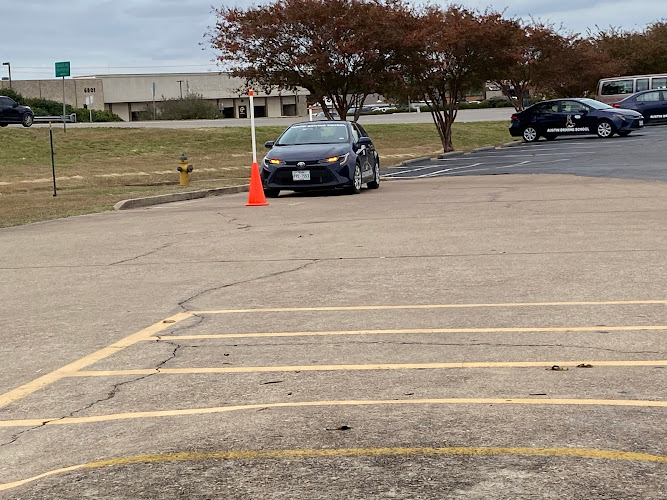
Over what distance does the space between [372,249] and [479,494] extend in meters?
8.01

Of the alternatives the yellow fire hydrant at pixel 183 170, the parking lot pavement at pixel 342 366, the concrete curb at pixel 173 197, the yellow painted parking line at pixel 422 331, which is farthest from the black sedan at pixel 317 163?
the yellow painted parking line at pixel 422 331

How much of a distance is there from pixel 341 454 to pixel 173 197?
17.7 metres

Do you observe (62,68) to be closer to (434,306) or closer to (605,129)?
(605,129)

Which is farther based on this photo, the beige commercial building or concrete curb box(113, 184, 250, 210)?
the beige commercial building

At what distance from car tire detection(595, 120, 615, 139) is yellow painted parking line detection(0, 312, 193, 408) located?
33.7m

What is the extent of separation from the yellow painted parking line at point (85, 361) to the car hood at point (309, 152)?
40.7 feet

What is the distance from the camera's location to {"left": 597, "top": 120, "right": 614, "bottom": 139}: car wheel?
39.8 metres

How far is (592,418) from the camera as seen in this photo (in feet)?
16.4

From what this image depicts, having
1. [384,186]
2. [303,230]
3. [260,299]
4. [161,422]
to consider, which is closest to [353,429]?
[161,422]

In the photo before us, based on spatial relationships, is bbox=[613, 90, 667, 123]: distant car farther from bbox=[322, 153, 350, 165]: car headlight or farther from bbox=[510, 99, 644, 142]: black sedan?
bbox=[322, 153, 350, 165]: car headlight

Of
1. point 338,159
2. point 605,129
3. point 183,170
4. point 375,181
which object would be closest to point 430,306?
point 338,159

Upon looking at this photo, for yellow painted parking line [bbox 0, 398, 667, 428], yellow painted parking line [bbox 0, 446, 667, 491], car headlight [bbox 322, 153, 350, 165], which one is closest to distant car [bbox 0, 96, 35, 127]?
car headlight [bbox 322, 153, 350, 165]

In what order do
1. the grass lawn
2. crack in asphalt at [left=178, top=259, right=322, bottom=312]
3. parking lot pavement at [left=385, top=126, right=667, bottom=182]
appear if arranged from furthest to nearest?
parking lot pavement at [left=385, top=126, right=667, bottom=182]
the grass lawn
crack in asphalt at [left=178, top=259, right=322, bottom=312]

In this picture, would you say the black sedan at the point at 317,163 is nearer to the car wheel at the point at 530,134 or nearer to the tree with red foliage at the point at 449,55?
the tree with red foliage at the point at 449,55
